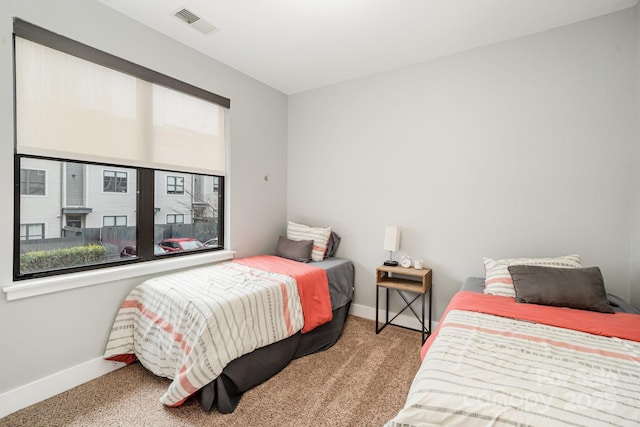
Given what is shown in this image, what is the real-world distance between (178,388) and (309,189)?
8.36 ft

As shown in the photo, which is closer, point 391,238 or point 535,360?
point 535,360

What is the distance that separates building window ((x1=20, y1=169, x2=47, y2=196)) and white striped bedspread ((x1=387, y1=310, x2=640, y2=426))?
256 centimetres

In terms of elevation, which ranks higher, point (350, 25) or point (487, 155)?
point (350, 25)

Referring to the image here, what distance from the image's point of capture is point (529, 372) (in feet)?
3.74

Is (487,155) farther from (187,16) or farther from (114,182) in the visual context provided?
(114,182)

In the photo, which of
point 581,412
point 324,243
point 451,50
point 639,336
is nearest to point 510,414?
point 581,412

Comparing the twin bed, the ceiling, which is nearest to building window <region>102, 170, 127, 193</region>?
the ceiling

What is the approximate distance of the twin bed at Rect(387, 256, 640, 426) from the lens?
0.94 meters

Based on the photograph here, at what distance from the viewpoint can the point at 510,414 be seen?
916mm

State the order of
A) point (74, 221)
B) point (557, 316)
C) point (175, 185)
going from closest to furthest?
point (557, 316)
point (74, 221)
point (175, 185)

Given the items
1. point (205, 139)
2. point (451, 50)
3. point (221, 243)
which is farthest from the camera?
point (221, 243)

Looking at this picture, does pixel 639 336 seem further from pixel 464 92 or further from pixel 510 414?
pixel 464 92

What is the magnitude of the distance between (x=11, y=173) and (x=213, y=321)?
1.55 m

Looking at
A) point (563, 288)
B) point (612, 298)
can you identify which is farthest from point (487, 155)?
point (612, 298)
